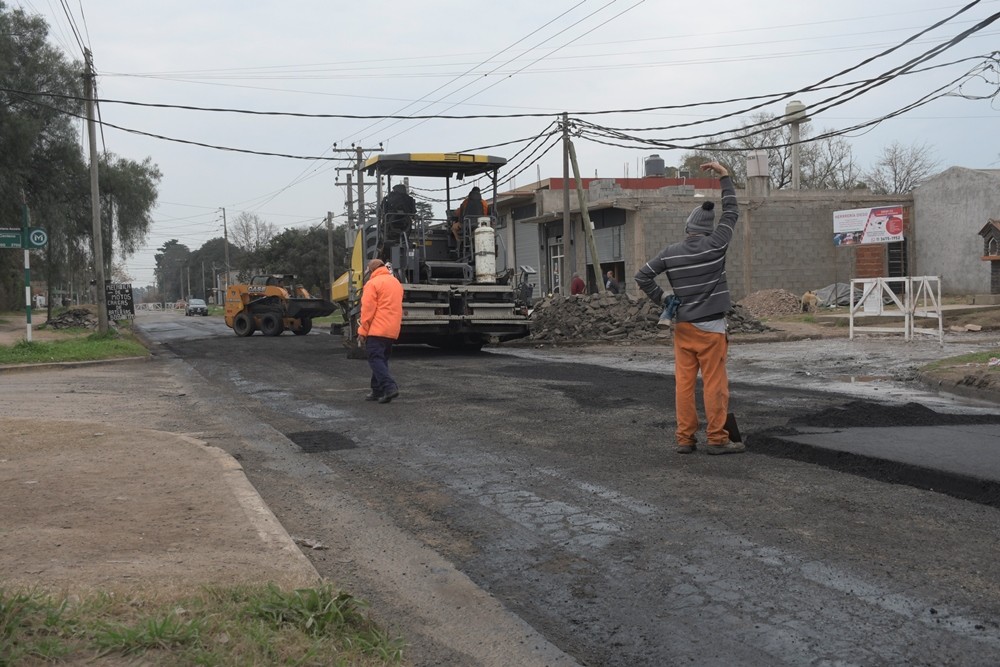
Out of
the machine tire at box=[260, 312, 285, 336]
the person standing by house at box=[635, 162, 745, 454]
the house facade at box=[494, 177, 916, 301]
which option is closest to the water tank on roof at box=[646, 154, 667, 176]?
the house facade at box=[494, 177, 916, 301]

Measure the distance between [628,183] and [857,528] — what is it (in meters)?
45.0

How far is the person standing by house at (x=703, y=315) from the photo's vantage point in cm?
696

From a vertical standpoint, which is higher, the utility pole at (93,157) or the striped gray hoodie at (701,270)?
the utility pole at (93,157)

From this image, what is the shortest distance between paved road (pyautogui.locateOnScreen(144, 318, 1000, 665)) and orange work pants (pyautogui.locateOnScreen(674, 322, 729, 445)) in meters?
0.21

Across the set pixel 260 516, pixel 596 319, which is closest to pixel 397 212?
pixel 596 319

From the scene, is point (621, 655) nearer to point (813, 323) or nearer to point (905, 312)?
point (905, 312)

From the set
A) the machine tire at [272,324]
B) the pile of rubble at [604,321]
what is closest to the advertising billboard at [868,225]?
the pile of rubble at [604,321]

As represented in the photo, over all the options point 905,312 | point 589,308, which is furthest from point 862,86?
point 589,308

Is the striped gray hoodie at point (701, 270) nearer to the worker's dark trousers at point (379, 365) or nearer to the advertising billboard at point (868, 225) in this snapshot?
the worker's dark trousers at point (379, 365)

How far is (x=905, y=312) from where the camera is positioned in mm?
18469

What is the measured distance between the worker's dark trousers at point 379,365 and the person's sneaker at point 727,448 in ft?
16.2


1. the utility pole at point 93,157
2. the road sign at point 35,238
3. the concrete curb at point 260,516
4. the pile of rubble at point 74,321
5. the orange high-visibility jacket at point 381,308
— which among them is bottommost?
the concrete curb at point 260,516

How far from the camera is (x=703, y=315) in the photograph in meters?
6.95

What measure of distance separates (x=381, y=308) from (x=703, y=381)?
5333mm
